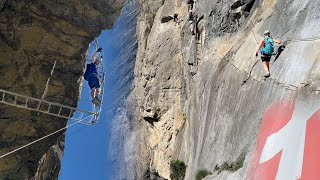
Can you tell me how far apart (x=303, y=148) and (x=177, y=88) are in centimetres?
1352

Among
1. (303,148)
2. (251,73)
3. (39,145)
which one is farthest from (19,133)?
(303,148)

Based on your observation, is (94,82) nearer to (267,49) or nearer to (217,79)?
(217,79)

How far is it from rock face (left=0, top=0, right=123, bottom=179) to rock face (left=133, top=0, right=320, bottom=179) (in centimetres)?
349

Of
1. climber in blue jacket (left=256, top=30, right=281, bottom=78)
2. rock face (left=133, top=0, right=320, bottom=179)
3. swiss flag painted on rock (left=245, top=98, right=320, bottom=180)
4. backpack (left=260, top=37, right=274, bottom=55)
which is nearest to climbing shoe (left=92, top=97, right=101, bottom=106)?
rock face (left=133, top=0, right=320, bottom=179)

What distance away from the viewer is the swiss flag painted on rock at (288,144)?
6.91m

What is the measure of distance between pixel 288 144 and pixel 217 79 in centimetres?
650

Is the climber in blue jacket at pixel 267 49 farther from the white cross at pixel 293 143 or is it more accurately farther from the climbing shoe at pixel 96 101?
the climbing shoe at pixel 96 101

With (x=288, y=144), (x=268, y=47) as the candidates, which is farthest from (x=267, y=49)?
(x=288, y=144)

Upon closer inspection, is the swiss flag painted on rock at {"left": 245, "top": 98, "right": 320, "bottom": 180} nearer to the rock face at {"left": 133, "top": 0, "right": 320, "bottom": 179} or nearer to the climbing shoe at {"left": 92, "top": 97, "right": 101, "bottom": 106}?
the rock face at {"left": 133, "top": 0, "right": 320, "bottom": 179}

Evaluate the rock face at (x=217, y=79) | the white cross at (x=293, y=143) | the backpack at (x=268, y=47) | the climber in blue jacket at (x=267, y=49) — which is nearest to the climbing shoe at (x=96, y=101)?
the rock face at (x=217, y=79)

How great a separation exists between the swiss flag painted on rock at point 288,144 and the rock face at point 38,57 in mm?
17228

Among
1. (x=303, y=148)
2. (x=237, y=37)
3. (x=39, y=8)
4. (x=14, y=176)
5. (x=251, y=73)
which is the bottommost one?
(x=14, y=176)

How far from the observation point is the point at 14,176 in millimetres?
26344

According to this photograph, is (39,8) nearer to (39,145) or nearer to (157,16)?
(157,16)
